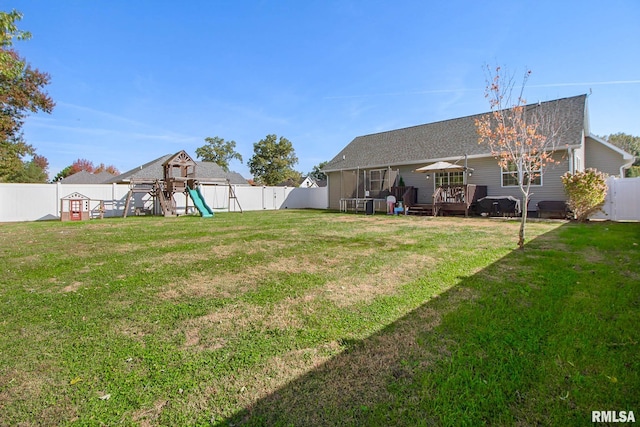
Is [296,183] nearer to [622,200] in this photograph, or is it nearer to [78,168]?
[622,200]

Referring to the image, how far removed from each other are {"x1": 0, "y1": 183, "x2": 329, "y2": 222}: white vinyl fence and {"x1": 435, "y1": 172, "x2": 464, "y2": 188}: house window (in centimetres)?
850

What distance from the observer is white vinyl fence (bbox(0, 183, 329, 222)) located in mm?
13648

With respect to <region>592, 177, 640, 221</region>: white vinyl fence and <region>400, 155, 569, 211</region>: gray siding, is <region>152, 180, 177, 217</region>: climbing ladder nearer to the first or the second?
<region>400, 155, 569, 211</region>: gray siding

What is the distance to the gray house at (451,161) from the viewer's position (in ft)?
39.3

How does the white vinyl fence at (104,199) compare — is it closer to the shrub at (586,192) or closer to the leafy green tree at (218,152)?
the shrub at (586,192)

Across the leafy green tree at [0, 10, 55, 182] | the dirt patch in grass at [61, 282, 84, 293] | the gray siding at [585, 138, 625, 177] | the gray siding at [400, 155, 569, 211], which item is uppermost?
the leafy green tree at [0, 10, 55, 182]

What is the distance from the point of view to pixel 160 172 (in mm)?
22391

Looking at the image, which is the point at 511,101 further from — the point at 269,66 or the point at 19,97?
the point at 19,97

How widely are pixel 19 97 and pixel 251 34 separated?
13225 millimetres

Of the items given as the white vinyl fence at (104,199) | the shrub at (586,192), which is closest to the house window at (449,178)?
the shrub at (586,192)

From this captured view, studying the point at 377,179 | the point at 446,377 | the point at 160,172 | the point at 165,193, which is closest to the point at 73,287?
the point at 446,377

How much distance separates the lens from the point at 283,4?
11.7 m

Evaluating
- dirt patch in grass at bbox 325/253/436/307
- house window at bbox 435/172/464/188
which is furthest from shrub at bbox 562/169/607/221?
dirt patch in grass at bbox 325/253/436/307

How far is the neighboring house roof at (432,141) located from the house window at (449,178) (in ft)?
3.29
